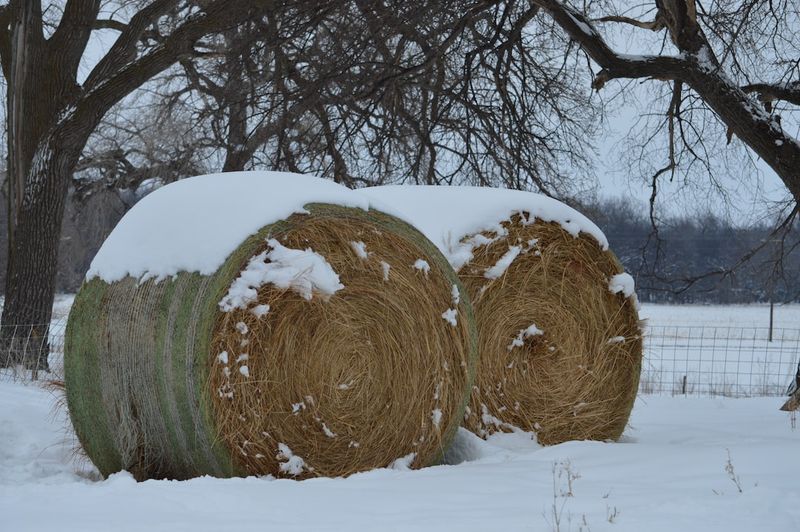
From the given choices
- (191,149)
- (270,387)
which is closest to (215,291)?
(270,387)

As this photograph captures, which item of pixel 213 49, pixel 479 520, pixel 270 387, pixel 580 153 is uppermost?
pixel 213 49

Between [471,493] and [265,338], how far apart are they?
45.6 inches

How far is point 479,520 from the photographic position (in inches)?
130

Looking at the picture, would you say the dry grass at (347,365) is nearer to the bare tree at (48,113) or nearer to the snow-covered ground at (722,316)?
the bare tree at (48,113)

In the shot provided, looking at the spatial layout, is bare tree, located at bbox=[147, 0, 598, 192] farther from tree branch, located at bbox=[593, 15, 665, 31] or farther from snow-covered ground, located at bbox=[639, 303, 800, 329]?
snow-covered ground, located at bbox=[639, 303, 800, 329]

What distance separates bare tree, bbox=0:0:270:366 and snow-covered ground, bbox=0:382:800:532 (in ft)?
19.4

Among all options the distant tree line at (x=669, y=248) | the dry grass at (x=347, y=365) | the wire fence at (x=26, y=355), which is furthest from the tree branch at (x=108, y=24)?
the dry grass at (x=347, y=365)

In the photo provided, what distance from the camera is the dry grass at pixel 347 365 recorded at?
4.14m

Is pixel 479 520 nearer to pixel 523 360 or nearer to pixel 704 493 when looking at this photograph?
pixel 704 493

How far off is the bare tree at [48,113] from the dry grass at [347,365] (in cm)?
673

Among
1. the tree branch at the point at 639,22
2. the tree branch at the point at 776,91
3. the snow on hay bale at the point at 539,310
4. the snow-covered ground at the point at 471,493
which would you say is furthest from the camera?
the tree branch at the point at 639,22

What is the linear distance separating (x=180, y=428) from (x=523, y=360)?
90.8 inches

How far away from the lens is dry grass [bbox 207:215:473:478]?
163 inches

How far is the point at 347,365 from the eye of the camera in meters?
4.46
